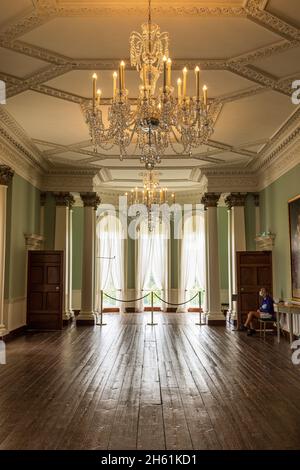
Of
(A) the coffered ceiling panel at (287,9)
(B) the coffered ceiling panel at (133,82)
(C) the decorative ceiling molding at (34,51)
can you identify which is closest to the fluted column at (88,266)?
(B) the coffered ceiling panel at (133,82)

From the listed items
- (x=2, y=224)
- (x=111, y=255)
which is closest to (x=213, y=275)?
(x=111, y=255)

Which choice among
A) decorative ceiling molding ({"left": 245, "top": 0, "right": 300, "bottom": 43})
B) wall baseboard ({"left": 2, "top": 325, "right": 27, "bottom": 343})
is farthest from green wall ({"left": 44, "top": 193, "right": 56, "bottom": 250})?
decorative ceiling molding ({"left": 245, "top": 0, "right": 300, "bottom": 43})

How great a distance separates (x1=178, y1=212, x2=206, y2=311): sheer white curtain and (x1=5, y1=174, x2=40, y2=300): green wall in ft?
22.3

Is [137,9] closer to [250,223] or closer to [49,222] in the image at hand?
[49,222]

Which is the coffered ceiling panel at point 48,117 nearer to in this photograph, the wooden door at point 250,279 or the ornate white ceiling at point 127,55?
the ornate white ceiling at point 127,55

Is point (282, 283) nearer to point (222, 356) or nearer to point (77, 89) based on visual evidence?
point (222, 356)

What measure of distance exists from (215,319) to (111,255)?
5.53 metres

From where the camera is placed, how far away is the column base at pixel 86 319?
12.3 metres

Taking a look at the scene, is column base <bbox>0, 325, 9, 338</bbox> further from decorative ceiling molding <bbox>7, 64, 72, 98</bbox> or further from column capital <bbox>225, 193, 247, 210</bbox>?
column capital <bbox>225, 193, 247, 210</bbox>

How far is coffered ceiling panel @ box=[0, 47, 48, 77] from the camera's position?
6.02m

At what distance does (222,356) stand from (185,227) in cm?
945

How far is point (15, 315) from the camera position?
1016cm

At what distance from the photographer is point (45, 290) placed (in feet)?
36.8

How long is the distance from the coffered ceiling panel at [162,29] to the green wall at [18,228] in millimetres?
4531
